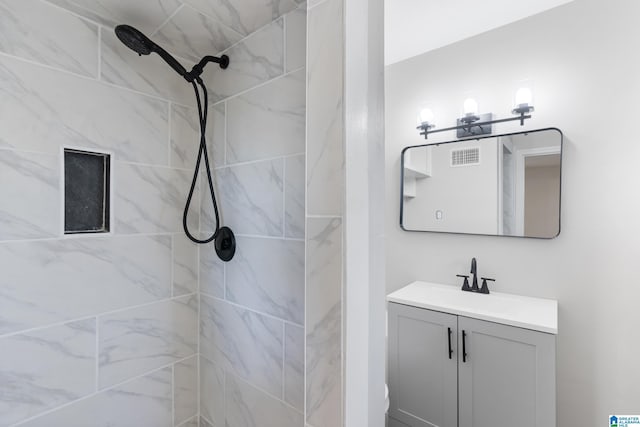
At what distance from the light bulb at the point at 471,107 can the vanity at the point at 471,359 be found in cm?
116

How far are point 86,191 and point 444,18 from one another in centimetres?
199

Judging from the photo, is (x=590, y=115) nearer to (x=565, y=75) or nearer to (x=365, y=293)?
(x=565, y=75)

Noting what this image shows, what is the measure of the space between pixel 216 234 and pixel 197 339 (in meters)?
0.51

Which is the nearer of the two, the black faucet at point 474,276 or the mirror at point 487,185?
the mirror at point 487,185

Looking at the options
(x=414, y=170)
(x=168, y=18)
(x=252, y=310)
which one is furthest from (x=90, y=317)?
(x=414, y=170)

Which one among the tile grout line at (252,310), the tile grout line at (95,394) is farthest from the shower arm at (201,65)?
the tile grout line at (95,394)

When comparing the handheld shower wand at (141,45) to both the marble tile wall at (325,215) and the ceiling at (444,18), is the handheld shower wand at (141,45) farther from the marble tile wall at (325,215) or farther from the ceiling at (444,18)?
the ceiling at (444,18)

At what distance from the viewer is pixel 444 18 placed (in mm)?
1721

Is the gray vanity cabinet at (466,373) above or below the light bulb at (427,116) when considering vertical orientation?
below

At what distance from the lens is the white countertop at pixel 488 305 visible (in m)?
1.42

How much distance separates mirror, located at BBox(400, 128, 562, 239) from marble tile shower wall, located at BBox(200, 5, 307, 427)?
4.67ft

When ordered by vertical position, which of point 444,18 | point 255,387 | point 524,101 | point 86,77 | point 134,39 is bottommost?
point 255,387

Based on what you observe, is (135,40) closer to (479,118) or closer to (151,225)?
(151,225)

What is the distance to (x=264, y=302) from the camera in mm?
1017
